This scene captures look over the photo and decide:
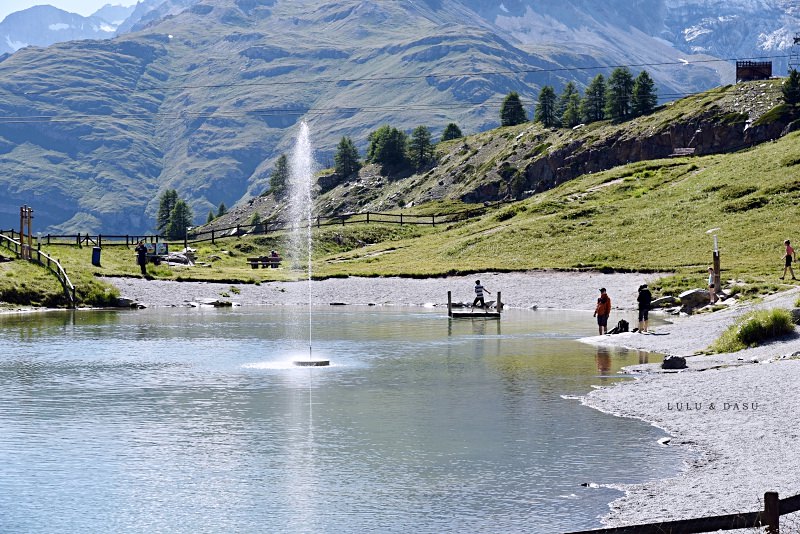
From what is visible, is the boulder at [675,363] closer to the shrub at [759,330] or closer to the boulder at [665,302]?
the shrub at [759,330]

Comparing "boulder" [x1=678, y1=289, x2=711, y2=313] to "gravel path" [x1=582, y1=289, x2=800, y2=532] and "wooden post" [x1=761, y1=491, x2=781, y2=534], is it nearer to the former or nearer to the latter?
"gravel path" [x1=582, y1=289, x2=800, y2=532]

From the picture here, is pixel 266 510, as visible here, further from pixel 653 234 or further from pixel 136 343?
pixel 653 234

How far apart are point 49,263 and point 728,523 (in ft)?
277

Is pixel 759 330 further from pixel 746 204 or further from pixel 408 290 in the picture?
pixel 746 204

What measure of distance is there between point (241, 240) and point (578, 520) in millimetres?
135516

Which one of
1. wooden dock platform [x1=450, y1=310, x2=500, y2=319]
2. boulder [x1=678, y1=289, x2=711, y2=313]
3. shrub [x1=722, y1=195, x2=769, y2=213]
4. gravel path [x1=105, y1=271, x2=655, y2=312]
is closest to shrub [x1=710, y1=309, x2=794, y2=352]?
boulder [x1=678, y1=289, x2=711, y2=313]

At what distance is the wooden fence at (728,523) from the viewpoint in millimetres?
18047

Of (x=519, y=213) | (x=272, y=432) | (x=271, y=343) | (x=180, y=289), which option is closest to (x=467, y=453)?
(x=272, y=432)

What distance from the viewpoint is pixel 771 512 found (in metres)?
18.1

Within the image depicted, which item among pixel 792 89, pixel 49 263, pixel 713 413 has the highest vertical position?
pixel 792 89

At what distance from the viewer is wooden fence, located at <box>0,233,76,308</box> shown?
88.8m

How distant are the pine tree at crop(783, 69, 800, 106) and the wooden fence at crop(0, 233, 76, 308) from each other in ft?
417

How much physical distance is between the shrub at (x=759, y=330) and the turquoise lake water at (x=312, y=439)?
14.0ft

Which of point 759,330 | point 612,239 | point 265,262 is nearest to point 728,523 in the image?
point 759,330
